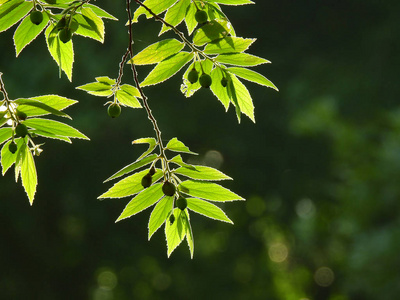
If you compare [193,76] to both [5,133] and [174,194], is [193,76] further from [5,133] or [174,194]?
[5,133]

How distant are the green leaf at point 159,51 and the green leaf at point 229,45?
48 mm

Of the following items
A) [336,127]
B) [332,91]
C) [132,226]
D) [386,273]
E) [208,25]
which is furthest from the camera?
[132,226]

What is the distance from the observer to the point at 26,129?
114cm

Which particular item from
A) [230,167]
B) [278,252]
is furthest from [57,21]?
[278,252]

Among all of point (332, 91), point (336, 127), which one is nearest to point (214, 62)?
point (336, 127)

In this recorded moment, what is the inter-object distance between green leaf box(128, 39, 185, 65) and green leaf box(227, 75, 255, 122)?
0.11 meters

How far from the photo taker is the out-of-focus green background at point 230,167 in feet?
29.0

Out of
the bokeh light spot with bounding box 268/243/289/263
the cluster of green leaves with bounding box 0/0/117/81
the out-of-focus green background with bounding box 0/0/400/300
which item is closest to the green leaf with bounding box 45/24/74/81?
the cluster of green leaves with bounding box 0/0/117/81

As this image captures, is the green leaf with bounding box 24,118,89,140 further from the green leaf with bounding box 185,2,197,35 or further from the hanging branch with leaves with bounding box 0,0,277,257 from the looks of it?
the green leaf with bounding box 185,2,197,35

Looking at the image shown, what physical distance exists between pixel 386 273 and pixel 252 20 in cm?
441

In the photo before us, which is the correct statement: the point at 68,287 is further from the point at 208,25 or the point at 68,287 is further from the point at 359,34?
the point at 208,25

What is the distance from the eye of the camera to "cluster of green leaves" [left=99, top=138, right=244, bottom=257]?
1196 millimetres

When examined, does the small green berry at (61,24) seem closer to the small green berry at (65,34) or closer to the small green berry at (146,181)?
the small green berry at (65,34)

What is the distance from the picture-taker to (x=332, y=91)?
9016 millimetres
